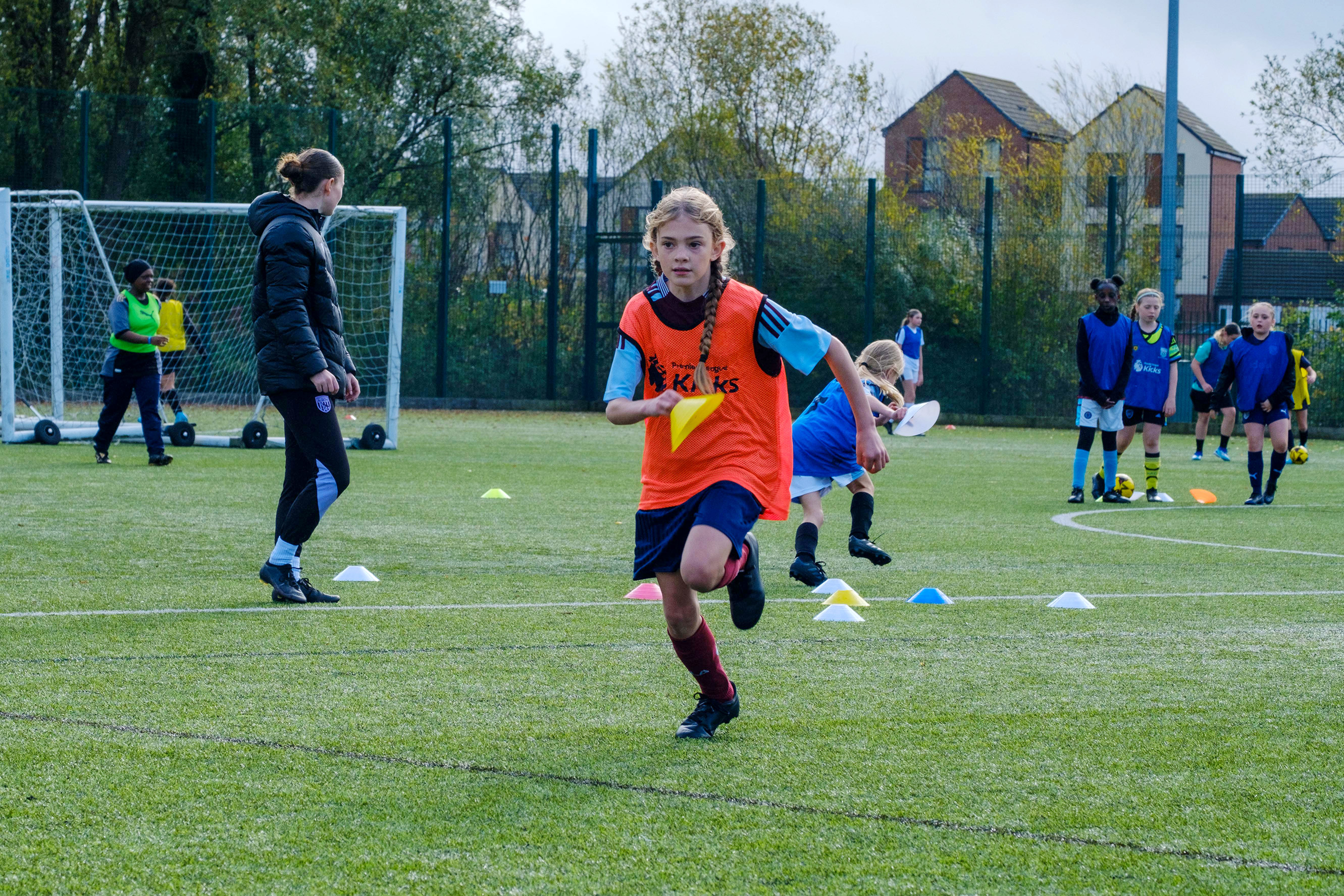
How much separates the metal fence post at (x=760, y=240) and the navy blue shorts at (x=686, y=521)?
77.3 feet

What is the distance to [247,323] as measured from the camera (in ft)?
70.1

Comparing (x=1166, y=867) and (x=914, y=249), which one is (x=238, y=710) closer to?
(x=1166, y=867)

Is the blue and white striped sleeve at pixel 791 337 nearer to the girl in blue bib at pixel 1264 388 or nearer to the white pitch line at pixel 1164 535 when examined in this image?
the white pitch line at pixel 1164 535

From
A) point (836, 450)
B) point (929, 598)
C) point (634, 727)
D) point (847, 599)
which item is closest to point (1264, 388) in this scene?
point (836, 450)

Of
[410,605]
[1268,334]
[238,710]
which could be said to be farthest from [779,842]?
[1268,334]

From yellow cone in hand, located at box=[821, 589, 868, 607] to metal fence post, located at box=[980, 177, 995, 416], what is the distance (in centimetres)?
2070

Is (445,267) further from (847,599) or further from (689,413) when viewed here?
(689,413)

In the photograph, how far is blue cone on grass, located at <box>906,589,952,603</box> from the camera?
6992 millimetres

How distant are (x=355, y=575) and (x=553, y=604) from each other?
1.30 m

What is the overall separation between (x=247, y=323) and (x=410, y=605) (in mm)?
15652

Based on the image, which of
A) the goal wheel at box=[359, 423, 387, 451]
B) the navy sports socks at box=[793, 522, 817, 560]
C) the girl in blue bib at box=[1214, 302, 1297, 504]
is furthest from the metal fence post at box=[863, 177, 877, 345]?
the navy sports socks at box=[793, 522, 817, 560]

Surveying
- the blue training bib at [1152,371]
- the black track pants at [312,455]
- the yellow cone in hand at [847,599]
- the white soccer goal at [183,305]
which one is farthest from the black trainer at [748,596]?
the white soccer goal at [183,305]

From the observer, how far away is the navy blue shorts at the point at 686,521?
4.36 metres

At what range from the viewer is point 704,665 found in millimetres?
4430
